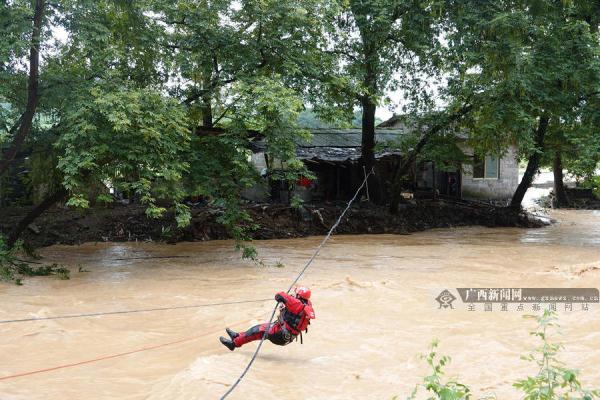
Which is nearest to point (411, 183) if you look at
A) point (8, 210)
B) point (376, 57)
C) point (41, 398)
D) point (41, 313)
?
point (376, 57)

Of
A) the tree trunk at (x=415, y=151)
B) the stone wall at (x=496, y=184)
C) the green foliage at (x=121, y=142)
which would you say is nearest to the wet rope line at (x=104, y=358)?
the green foliage at (x=121, y=142)

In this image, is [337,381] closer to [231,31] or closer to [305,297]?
[305,297]

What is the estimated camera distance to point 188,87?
12.6m

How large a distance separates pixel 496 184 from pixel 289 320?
70.3 feet

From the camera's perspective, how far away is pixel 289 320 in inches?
233

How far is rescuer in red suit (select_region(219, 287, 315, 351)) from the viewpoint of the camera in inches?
229

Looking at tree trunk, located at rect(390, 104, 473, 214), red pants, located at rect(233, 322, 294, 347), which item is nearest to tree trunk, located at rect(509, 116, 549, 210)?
tree trunk, located at rect(390, 104, 473, 214)

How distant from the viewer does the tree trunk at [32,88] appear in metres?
9.85

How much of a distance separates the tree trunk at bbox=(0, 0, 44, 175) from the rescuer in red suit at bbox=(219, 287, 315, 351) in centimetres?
668

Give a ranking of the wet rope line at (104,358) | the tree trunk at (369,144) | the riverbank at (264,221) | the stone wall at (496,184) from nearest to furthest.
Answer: the wet rope line at (104,358), the riverbank at (264,221), the tree trunk at (369,144), the stone wall at (496,184)

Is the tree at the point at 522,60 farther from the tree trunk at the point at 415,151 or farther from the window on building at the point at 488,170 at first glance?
the window on building at the point at 488,170

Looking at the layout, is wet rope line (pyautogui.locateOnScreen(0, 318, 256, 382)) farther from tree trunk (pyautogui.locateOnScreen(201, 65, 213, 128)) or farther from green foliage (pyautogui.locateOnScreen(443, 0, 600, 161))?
green foliage (pyautogui.locateOnScreen(443, 0, 600, 161))

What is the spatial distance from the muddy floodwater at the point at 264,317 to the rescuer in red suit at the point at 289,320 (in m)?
0.31

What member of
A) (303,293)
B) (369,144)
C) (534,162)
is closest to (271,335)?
(303,293)
